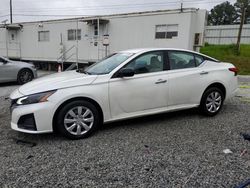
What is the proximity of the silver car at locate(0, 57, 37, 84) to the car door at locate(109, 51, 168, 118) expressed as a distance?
22.3 feet

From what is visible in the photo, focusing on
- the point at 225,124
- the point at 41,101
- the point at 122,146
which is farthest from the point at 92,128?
the point at 225,124

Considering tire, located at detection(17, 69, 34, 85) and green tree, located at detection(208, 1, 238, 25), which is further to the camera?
green tree, located at detection(208, 1, 238, 25)

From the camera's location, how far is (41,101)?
12.0 feet

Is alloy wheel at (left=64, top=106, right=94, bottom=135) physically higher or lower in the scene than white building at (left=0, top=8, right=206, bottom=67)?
lower

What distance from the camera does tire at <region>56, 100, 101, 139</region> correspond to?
376 centimetres

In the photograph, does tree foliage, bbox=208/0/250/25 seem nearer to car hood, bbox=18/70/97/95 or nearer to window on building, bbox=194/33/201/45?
window on building, bbox=194/33/201/45

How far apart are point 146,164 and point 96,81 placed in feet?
5.17

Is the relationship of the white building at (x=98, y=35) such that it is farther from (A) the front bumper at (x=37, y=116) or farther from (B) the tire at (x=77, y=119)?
(A) the front bumper at (x=37, y=116)

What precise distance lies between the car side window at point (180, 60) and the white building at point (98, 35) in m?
7.37

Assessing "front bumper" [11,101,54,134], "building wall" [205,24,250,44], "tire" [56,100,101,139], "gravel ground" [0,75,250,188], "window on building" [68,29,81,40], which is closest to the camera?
"gravel ground" [0,75,250,188]

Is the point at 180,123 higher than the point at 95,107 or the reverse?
the reverse

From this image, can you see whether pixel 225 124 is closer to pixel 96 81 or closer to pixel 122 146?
pixel 122 146

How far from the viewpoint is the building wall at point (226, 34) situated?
26.7 meters

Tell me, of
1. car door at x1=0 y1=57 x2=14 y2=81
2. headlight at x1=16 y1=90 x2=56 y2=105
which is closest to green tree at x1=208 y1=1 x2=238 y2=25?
car door at x1=0 y1=57 x2=14 y2=81
